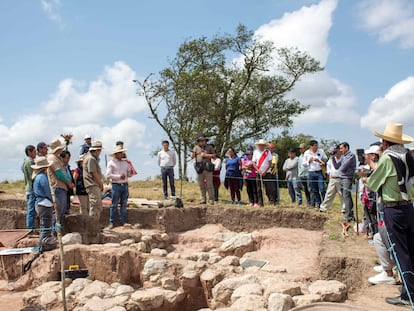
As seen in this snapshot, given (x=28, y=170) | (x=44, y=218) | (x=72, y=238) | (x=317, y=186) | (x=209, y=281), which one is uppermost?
(x=28, y=170)

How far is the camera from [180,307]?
745 centimetres

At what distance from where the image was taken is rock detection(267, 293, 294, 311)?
17.6 feet

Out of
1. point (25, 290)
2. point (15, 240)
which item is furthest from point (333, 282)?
point (15, 240)

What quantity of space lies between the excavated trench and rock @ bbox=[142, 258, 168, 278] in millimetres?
51

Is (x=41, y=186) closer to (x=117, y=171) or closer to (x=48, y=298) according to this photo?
(x=48, y=298)

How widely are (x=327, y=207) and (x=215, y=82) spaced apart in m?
14.5

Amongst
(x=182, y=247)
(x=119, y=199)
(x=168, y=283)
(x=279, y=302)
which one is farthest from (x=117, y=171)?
(x=279, y=302)

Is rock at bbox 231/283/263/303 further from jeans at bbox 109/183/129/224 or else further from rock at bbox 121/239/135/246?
jeans at bbox 109/183/129/224

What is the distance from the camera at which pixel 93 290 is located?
716 centimetres

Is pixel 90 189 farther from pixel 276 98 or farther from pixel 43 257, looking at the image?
pixel 276 98

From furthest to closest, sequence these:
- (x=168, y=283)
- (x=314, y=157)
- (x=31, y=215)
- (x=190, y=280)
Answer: (x=314, y=157)
(x=31, y=215)
(x=168, y=283)
(x=190, y=280)

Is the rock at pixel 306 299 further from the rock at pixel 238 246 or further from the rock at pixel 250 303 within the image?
the rock at pixel 238 246

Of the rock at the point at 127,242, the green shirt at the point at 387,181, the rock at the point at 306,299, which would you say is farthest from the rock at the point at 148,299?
the green shirt at the point at 387,181

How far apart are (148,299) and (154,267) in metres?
1.18
